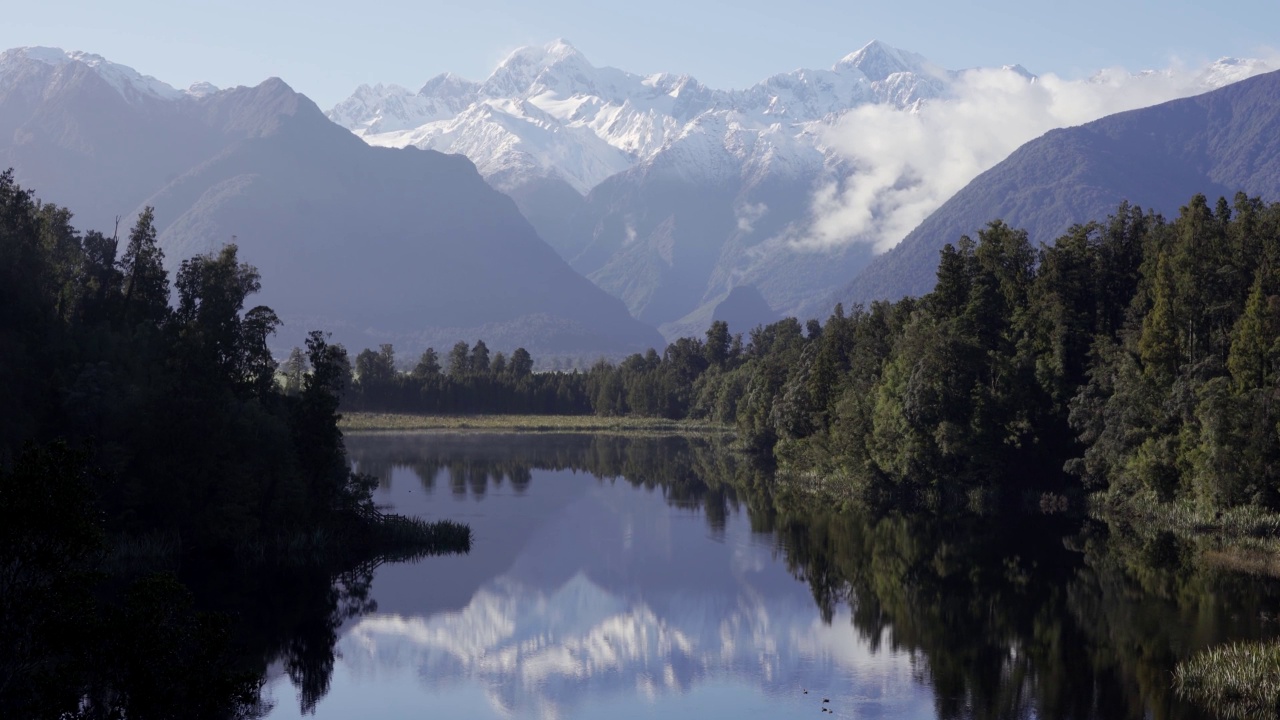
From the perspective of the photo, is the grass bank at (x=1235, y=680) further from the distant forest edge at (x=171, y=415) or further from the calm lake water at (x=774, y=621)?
the distant forest edge at (x=171, y=415)

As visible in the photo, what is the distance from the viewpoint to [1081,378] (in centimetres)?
9938

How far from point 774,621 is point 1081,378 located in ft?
166

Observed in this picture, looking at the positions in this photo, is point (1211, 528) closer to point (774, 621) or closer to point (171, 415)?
point (774, 621)

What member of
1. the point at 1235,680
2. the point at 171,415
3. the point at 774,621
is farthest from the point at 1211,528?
the point at 171,415

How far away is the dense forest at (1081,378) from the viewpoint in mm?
80438

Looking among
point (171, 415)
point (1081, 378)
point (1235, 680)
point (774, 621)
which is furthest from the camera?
point (1081, 378)

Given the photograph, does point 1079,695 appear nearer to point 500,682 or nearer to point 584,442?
point 500,682

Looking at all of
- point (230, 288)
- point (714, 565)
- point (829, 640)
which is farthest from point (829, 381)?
point (829, 640)

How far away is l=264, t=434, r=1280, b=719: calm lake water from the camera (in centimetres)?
4541

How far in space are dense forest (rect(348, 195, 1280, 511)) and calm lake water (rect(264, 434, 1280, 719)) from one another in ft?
22.5

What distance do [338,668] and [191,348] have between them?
27323 mm

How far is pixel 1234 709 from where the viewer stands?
40656 millimetres

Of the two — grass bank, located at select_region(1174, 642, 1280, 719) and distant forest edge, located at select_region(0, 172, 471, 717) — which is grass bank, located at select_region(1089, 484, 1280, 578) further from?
distant forest edge, located at select_region(0, 172, 471, 717)

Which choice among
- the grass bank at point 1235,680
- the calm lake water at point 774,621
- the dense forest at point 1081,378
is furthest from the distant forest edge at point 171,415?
the dense forest at point 1081,378
